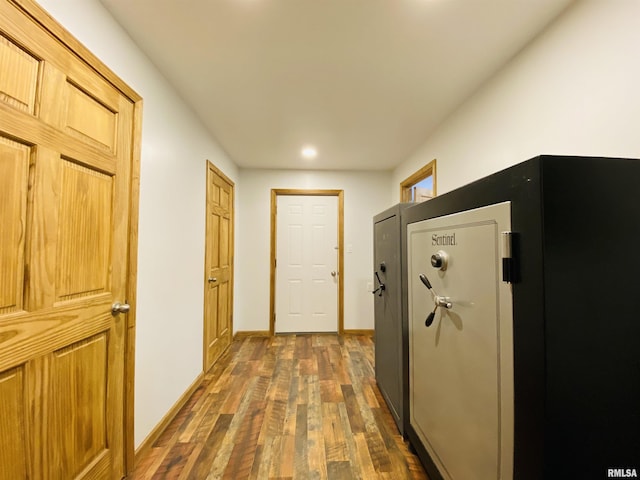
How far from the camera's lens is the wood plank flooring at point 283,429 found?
1.45 meters

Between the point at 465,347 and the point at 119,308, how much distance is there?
157 cm

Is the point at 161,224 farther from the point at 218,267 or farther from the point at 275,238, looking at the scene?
the point at 275,238

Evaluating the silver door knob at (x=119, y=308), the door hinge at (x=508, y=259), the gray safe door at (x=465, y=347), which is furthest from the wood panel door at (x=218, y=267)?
the door hinge at (x=508, y=259)

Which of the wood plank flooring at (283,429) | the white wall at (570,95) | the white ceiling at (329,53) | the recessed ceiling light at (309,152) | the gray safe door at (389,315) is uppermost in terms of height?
the recessed ceiling light at (309,152)

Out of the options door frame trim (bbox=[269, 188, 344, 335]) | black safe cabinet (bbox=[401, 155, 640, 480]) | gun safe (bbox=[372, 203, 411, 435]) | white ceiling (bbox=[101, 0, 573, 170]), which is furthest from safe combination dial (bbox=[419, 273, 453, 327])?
door frame trim (bbox=[269, 188, 344, 335])

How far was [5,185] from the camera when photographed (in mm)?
851

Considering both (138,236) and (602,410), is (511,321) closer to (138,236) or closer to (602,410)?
(602,410)

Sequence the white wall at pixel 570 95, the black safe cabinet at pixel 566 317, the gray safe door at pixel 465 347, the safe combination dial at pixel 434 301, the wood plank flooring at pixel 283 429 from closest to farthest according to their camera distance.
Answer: the black safe cabinet at pixel 566 317, the gray safe door at pixel 465 347, the white wall at pixel 570 95, the safe combination dial at pixel 434 301, the wood plank flooring at pixel 283 429

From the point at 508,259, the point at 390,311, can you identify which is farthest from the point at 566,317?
the point at 390,311

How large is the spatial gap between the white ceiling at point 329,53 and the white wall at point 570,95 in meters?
0.11

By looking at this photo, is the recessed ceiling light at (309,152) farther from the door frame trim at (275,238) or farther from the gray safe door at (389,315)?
the gray safe door at (389,315)

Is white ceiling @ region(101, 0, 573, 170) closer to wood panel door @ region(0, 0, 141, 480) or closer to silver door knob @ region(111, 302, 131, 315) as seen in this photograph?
wood panel door @ region(0, 0, 141, 480)

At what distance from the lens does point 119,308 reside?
1.33 metres

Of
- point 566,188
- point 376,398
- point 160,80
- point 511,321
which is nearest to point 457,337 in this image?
point 511,321
